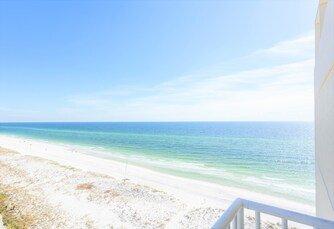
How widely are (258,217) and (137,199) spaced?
11181mm

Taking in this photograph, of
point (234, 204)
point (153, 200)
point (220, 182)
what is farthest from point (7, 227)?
point (220, 182)

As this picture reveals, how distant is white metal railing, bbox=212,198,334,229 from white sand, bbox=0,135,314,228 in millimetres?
8241

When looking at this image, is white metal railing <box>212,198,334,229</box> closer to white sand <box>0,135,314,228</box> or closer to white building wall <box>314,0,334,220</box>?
white building wall <box>314,0,334,220</box>

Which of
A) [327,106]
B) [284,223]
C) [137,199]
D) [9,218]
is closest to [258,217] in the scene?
[284,223]

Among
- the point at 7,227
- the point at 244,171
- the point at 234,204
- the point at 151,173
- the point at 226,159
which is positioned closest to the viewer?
the point at 234,204

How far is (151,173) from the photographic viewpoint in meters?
19.5

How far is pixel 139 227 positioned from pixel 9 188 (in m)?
8.45

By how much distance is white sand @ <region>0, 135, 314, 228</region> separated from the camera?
32.5 ft

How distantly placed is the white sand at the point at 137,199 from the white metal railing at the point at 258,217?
8.24 meters

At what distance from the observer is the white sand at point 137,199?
32.5ft

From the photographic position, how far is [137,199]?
12.3m

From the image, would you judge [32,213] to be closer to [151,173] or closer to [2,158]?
[151,173]

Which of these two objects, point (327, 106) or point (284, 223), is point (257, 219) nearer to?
point (284, 223)

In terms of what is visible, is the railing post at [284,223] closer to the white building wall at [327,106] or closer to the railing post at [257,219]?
the railing post at [257,219]
